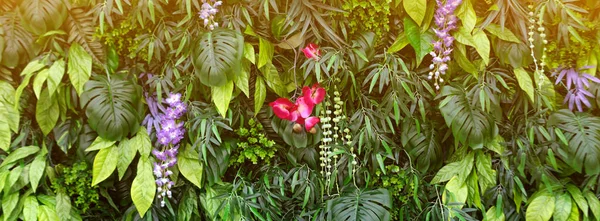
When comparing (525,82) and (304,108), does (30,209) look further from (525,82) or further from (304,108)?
(525,82)

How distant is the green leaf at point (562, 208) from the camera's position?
1754mm

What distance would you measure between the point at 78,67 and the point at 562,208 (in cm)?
178

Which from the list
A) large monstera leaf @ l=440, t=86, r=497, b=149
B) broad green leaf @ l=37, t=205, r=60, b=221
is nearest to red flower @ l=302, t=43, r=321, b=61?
large monstera leaf @ l=440, t=86, r=497, b=149

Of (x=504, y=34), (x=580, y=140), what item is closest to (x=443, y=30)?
(x=504, y=34)

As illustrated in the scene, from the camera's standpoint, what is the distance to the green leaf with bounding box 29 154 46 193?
1.84 meters

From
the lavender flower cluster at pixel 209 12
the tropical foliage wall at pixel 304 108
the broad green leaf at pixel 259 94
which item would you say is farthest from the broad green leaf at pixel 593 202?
the lavender flower cluster at pixel 209 12

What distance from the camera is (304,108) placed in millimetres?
1852

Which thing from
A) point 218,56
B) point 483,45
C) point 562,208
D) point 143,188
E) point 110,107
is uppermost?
point 483,45

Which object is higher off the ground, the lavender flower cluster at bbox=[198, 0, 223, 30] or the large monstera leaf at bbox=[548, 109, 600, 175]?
the lavender flower cluster at bbox=[198, 0, 223, 30]

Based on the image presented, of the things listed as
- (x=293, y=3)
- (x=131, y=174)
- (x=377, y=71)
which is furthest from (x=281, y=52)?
(x=131, y=174)

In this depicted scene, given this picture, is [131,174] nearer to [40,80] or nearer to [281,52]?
[40,80]

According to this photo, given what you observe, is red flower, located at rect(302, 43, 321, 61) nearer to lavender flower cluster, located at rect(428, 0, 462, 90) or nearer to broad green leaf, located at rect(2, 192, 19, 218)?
lavender flower cluster, located at rect(428, 0, 462, 90)

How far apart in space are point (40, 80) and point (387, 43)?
1.27 metres

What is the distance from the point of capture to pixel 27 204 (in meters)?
1.86
